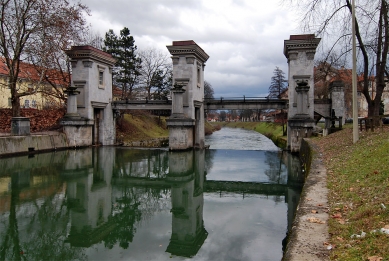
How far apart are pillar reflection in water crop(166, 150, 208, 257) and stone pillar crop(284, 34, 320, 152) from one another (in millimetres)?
8073

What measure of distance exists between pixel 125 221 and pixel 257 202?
14.0 ft

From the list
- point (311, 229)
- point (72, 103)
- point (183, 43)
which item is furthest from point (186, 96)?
point (311, 229)

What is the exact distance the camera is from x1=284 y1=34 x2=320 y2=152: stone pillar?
76.5ft

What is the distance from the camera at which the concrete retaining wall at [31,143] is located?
802 inches

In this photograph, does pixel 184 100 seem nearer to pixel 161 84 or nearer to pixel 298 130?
pixel 298 130

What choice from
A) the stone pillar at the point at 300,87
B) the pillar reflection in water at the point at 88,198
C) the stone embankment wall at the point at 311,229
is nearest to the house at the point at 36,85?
the pillar reflection in water at the point at 88,198

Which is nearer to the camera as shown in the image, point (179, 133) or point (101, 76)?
point (179, 133)

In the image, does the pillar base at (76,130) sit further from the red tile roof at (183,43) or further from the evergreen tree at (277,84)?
the evergreen tree at (277,84)

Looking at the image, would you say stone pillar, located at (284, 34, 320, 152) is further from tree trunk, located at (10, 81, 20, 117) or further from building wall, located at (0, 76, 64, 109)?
building wall, located at (0, 76, 64, 109)

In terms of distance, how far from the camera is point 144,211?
372 inches

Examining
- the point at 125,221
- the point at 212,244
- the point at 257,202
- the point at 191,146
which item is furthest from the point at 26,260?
the point at 191,146

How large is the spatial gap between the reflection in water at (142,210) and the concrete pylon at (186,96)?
21.5ft

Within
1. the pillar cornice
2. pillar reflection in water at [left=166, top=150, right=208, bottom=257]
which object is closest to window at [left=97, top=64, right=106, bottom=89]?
the pillar cornice

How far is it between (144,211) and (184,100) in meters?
16.8
